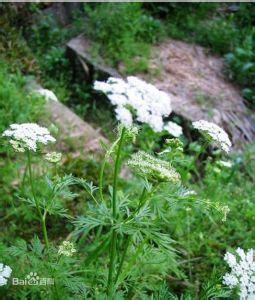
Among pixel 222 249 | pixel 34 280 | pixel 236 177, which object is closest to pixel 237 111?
pixel 236 177

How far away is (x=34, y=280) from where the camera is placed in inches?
73.2

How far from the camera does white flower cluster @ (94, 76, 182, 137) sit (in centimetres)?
141

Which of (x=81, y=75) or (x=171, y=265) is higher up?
(x=171, y=265)

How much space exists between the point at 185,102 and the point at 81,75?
4.48 ft

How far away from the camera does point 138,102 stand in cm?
143

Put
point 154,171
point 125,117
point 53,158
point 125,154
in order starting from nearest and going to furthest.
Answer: point 125,117 < point 154,171 < point 53,158 < point 125,154

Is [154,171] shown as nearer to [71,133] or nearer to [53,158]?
[53,158]

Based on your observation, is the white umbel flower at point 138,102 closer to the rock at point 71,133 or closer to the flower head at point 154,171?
the flower head at point 154,171

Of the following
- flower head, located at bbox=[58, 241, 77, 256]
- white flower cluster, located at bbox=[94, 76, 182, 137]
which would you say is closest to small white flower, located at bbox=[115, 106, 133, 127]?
white flower cluster, located at bbox=[94, 76, 182, 137]

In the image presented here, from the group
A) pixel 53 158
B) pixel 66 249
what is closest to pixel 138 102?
pixel 53 158

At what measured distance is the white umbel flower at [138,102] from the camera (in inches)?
55.6

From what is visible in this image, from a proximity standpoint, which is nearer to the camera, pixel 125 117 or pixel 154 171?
pixel 125 117

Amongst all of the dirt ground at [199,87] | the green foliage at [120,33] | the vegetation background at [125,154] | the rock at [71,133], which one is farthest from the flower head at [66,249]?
the green foliage at [120,33]

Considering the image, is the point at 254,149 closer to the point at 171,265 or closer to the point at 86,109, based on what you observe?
the point at 86,109
